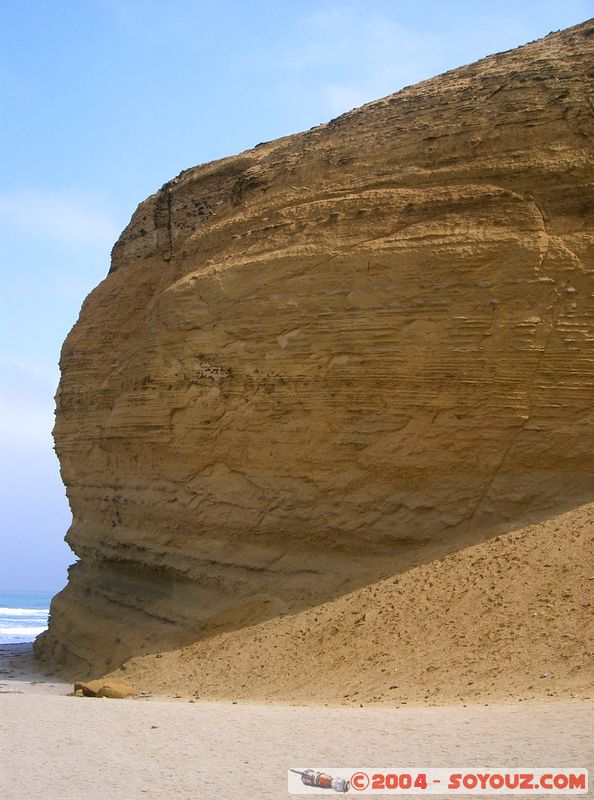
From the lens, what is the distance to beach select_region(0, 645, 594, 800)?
6293 mm

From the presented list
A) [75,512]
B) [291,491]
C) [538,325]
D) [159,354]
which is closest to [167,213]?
[159,354]

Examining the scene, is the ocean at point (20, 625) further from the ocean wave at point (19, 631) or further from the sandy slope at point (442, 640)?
the sandy slope at point (442, 640)

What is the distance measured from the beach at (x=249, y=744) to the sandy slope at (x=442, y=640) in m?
0.82

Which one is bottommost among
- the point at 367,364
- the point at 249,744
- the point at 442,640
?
the point at 249,744

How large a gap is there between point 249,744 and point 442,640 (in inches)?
145

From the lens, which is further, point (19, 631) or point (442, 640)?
point (19, 631)

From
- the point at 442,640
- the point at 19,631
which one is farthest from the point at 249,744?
the point at 19,631

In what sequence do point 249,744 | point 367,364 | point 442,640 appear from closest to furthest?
point 249,744 < point 442,640 < point 367,364

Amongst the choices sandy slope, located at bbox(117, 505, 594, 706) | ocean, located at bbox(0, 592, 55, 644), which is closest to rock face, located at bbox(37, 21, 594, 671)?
sandy slope, located at bbox(117, 505, 594, 706)

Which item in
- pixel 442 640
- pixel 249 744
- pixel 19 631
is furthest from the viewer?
pixel 19 631

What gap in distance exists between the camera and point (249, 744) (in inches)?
292

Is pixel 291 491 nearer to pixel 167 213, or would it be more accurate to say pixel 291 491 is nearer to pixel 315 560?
pixel 315 560

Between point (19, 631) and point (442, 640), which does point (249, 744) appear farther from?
point (19, 631)

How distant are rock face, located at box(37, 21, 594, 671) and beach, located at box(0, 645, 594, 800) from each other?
386 centimetres
